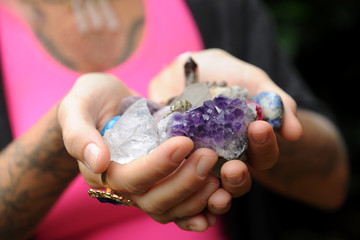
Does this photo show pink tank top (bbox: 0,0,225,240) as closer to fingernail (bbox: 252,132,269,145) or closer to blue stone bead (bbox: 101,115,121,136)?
blue stone bead (bbox: 101,115,121,136)

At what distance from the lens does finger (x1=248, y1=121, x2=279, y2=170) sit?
0.58 m

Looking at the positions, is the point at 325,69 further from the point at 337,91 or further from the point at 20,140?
the point at 20,140

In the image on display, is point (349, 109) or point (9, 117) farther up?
point (9, 117)

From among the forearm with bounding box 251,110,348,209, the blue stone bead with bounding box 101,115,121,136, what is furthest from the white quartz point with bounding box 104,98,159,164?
the forearm with bounding box 251,110,348,209

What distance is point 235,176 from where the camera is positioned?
547 mm

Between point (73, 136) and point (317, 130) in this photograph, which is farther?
point (317, 130)

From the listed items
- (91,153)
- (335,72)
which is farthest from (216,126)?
(335,72)

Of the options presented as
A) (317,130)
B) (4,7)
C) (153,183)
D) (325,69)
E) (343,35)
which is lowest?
(325,69)

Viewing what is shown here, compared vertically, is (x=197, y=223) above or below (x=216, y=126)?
below

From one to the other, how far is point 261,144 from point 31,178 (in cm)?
48

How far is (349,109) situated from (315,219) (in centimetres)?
55

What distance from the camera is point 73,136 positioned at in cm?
56

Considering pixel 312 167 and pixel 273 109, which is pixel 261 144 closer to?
pixel 273 109

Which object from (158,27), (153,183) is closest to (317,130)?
(158,27)
